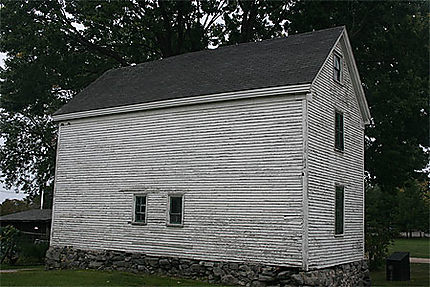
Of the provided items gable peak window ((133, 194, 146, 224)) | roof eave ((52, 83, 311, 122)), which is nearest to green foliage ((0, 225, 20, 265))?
roof eave ((52, 83, 311, 122))

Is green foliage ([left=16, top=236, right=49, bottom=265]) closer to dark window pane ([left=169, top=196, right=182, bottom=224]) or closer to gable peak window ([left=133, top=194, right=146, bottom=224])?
gable peak window ([left=133, top=194, right=146, bottom=224])

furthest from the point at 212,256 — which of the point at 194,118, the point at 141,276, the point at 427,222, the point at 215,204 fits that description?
the point at 427,222

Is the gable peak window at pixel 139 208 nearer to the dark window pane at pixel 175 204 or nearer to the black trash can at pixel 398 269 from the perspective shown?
the dark window pane at pixel 175 204

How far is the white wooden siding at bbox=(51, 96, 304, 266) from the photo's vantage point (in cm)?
1597

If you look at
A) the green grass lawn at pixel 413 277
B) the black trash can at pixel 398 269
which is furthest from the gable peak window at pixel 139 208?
the black trash can at pixel 398 269

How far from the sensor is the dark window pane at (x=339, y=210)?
57.9ft

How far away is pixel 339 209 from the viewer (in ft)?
58.7

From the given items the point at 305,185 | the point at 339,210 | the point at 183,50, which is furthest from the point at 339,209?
the point at 183,50

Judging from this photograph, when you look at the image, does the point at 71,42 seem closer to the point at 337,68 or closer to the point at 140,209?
the point at 140,209

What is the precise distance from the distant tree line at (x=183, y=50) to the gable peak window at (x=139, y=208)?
1292 cm

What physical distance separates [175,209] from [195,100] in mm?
3853

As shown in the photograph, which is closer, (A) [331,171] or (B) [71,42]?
(A) [331,171]

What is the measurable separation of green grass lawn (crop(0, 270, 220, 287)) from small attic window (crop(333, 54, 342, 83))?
8.36 meters

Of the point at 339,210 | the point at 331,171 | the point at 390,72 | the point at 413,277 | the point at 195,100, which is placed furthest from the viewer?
the point at 390,72
